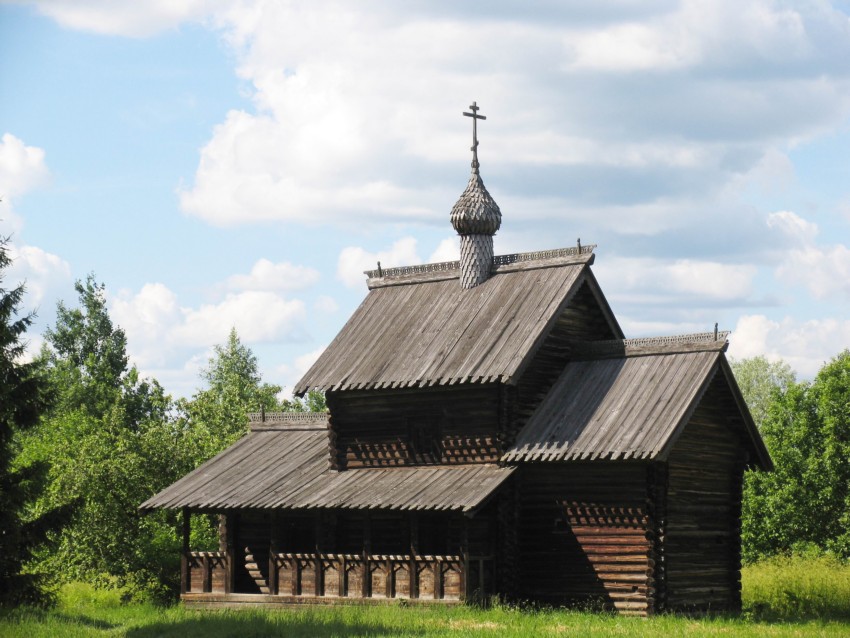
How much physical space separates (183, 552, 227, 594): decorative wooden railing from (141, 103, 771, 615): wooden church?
0.24 feet

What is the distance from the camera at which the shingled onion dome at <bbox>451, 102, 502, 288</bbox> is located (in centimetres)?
3669

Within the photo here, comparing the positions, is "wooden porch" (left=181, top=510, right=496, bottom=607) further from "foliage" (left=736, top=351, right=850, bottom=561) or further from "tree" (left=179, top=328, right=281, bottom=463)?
"foliage" (left=736, top=351, right=850, bottom=561)

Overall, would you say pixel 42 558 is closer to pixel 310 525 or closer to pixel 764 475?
pixel 310 525

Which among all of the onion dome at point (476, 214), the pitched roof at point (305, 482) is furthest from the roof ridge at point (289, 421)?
the onion dome at point (476, 214)

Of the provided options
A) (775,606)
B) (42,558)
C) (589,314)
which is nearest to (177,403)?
(42,558)

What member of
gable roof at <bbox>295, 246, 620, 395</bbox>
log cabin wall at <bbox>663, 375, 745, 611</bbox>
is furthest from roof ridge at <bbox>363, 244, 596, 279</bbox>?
log cabin wall at <bbox>663, 375, 745, 611</bbox>

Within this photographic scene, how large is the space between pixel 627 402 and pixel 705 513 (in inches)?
134

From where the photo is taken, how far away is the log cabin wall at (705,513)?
3150cm

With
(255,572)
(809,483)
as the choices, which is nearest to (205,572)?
(255,572)

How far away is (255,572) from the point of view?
119 ft

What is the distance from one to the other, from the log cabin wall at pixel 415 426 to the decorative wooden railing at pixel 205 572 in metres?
4.07

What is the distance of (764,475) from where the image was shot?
5281cm

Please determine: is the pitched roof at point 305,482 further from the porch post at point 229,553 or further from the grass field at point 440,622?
the grass field at point 440,622

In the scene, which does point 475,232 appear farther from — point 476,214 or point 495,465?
point 495,465
